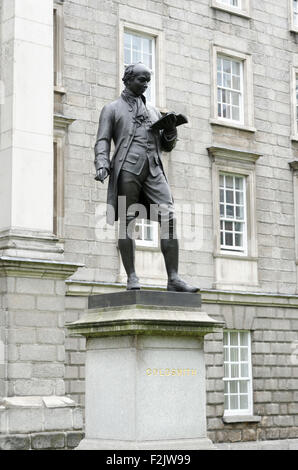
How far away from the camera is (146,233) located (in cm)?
2478

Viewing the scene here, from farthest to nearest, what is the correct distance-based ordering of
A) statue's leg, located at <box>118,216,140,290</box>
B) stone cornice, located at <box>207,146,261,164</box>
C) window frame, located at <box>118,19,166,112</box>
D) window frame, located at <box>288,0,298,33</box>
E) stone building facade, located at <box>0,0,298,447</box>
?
window frame, located at <box>288,0,298,33</box>, stone cornice, located at <box>207,146,261,164</box>, window frame, located at <box>118,19,166,112</box>, stone building facade, located at <box>0,0,298,447</box>, statue's leg, located at <box>118,216,140,290</box>

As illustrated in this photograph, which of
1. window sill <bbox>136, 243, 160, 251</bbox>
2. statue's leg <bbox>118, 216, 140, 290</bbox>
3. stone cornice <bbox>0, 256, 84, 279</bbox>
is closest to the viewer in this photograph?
statue's leg <bbox>118, 216, 140, 290</bbox>

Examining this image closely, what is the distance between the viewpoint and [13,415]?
17.7 meters

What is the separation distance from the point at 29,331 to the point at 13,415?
6.24 ft

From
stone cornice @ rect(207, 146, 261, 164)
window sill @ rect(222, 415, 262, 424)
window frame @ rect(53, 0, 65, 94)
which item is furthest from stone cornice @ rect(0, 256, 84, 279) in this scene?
stone cornice @ rect(207, 146, 261, 164)

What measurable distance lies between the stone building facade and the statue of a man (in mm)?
7637

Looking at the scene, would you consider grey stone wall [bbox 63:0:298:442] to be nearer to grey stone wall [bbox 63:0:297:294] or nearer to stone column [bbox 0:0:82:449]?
grey stone wall [bbox 63:0:297:294]

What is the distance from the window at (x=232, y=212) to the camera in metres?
26.5

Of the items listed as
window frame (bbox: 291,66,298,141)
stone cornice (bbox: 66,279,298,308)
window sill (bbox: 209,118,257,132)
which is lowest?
stone cornice (bbox: 66,279,298,308)

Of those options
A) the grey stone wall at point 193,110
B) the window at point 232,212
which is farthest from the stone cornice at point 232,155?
the window at point 232,212

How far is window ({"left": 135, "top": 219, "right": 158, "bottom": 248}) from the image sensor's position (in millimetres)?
24469

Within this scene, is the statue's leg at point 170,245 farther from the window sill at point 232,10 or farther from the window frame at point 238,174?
the window sill at point 232,10

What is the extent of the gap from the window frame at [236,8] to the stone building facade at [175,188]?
63mm
